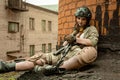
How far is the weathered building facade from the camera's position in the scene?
56.1 ft

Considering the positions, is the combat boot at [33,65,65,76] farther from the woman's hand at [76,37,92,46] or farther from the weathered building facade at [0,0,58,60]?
the weathered building facade at [0,0,58,60]

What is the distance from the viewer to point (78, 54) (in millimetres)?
3564

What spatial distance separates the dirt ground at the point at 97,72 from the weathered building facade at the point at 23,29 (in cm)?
1352

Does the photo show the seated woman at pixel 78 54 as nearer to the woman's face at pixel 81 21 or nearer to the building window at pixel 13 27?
the woman's face at pixel 81 21

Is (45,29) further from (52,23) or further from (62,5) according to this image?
(62,5)

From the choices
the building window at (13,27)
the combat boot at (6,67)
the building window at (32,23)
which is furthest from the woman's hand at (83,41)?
the building window at (32,23)

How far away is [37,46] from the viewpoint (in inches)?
868

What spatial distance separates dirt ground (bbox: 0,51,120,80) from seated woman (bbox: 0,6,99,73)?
12 centimetres

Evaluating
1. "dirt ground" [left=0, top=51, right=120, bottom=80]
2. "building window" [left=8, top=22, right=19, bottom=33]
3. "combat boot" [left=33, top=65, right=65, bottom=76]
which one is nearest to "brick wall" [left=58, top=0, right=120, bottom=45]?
"dirt ground" [left=0, top=51, right=120, bottom=80]

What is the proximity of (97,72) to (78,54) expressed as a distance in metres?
0.36

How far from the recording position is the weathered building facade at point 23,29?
56.1 ft

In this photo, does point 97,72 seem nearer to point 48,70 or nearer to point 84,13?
point 48,70

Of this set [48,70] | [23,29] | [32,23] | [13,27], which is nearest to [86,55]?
[48,70]

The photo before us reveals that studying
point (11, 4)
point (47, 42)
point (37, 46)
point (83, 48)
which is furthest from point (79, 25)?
point (47, 42)
